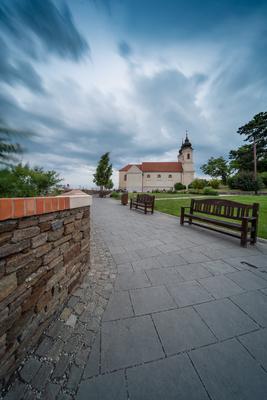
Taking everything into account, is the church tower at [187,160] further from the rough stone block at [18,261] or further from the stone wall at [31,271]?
the rough stone block at [18,261]

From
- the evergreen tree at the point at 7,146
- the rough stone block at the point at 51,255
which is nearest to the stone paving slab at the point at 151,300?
the rough stone block at the point at 51,255

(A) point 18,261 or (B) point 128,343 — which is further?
(B) point 128,343

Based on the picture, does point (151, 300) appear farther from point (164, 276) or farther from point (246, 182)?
point (246, 182)

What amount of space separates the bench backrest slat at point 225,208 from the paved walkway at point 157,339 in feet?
5.01

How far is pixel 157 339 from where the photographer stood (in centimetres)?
132

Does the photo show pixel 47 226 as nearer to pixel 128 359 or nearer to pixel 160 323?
pixel 128 359

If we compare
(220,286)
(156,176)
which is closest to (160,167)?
(156,176)

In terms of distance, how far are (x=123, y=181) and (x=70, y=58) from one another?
4555cm

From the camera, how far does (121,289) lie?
2029 mm

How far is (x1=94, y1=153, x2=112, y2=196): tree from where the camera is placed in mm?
24422

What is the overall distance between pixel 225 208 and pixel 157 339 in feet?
13.4

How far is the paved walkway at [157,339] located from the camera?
0.98 meters

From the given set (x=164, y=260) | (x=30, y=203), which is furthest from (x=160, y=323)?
(x=30, y=203)

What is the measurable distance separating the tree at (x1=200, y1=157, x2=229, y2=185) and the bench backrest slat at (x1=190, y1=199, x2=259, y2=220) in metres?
44.4
